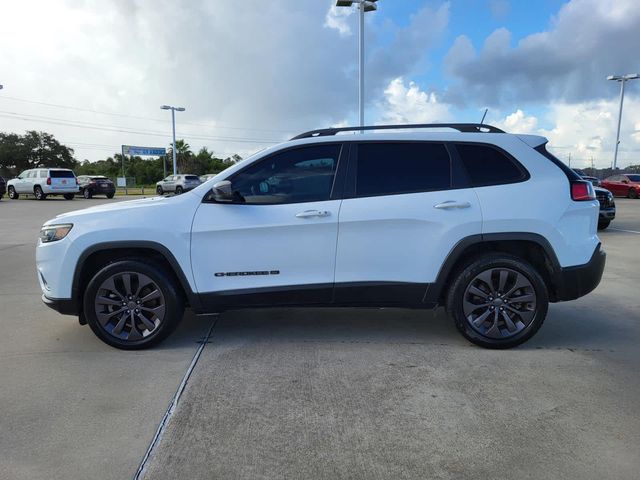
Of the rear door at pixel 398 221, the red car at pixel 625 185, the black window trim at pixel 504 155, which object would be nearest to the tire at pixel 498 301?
the rear door at pixel 398 221

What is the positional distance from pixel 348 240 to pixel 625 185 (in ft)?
96.6

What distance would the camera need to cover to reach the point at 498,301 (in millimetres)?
4117

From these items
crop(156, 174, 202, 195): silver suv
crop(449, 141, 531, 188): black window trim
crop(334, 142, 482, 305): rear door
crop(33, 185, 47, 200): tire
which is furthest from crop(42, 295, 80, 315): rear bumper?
crop(156, 174, 202, 195): silver suv

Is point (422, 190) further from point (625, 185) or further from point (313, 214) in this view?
point (625, 185)

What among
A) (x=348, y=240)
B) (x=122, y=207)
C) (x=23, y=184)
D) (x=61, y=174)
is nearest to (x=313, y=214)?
(x=348, y=240)

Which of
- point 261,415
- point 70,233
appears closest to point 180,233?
point 70,233

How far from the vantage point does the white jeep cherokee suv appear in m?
4.03

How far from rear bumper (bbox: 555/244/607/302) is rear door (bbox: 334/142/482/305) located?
86 cm

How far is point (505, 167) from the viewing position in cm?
416

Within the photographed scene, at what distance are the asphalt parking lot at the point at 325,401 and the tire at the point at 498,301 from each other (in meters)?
0.16

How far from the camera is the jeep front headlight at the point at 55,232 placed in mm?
4109

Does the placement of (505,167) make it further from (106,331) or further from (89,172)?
(89,172)

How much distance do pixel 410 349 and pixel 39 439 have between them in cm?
276

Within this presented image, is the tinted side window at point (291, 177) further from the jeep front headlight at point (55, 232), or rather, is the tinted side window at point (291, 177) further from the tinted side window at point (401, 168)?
the jeep front headlight at point (55, 232)
